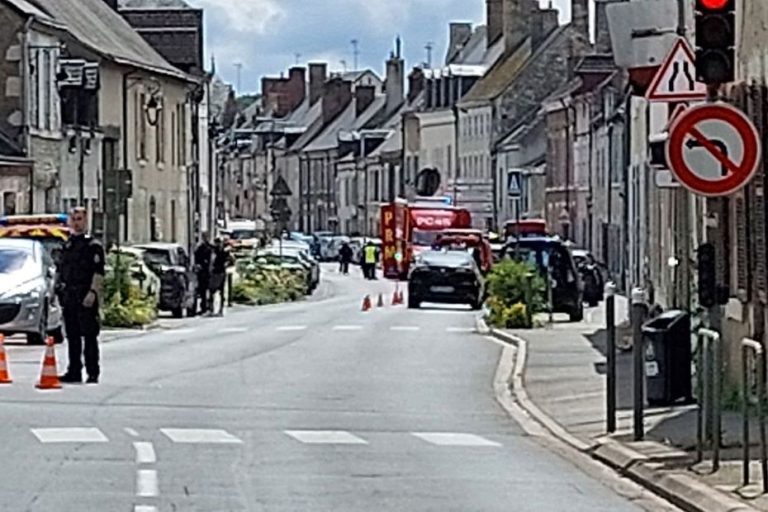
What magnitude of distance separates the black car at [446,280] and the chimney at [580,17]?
141 feet

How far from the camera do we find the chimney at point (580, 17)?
3784 inches

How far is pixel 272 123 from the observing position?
15512cm

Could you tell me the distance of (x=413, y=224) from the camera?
8231 centimetres

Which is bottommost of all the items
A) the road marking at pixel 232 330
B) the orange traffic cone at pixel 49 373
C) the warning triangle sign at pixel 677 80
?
the road marking at pixel 232 330

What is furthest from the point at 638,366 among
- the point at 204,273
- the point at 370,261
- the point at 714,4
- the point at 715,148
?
the point at 370,261

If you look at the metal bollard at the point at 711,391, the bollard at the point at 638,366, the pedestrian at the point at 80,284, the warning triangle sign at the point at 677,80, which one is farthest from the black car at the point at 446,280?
the metal bollard at the point at 711,391

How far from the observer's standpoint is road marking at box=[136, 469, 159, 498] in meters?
14.5

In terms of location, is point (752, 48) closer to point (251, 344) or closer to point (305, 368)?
point (305, 368)

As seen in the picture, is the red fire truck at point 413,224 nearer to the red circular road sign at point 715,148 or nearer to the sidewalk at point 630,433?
the sidewalk at point 630,433

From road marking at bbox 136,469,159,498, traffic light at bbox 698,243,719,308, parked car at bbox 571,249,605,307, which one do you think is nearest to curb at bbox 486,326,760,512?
traffic light at bbox 698,243,719,308

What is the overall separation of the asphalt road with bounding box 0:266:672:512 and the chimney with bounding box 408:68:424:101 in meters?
97.3

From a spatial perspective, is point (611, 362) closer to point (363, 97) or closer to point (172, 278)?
point (172, 278)

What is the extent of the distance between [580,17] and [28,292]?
228ft

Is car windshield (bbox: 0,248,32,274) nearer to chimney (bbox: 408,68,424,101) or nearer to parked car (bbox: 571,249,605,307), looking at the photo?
parked car (bbox: 571,249,605,307)
